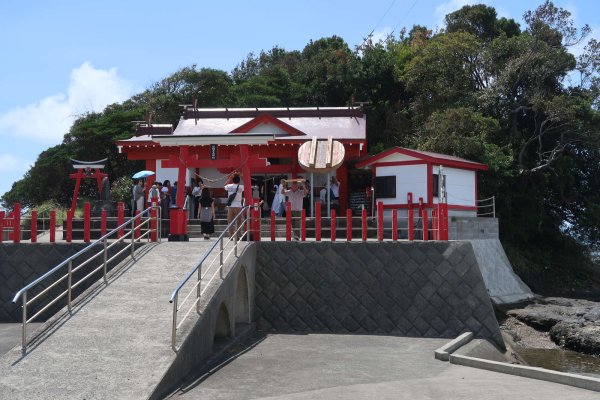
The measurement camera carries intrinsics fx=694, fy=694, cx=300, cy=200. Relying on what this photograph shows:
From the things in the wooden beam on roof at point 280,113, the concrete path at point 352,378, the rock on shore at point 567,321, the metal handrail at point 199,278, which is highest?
the wooden beam on roof at point 280,113

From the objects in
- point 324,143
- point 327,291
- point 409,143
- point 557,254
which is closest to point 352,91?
point 409,143

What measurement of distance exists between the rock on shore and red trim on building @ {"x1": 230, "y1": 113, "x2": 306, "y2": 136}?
9.27m

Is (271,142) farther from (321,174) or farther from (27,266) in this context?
(27,266)

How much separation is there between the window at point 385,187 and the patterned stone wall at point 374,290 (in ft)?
22.7

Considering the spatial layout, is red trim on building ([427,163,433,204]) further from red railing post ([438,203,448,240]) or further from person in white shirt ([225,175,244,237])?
person in white shirt ([225,175,244,237])

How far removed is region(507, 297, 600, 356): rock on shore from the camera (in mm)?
17594

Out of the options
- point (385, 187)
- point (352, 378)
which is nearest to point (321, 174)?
point (385, 187)

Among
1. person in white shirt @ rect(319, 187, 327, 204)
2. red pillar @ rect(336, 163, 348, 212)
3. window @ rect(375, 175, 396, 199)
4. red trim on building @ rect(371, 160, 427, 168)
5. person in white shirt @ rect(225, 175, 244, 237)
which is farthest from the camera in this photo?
red pillar @ rect(336, 163, 348, 212)

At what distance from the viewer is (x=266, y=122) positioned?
81.1ft

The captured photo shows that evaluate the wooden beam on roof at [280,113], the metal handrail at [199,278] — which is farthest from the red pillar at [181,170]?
the wooden beam on roof at [280,113]

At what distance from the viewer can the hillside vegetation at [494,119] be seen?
95.6ft

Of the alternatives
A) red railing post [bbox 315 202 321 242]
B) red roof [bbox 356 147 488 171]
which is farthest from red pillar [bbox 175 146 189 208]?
red roof [bbox 356 147 488 171]

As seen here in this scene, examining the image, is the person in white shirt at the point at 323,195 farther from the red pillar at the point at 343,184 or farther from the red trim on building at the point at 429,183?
the red trim on building at the point at 429,183

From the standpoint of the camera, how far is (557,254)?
32.6 meters
